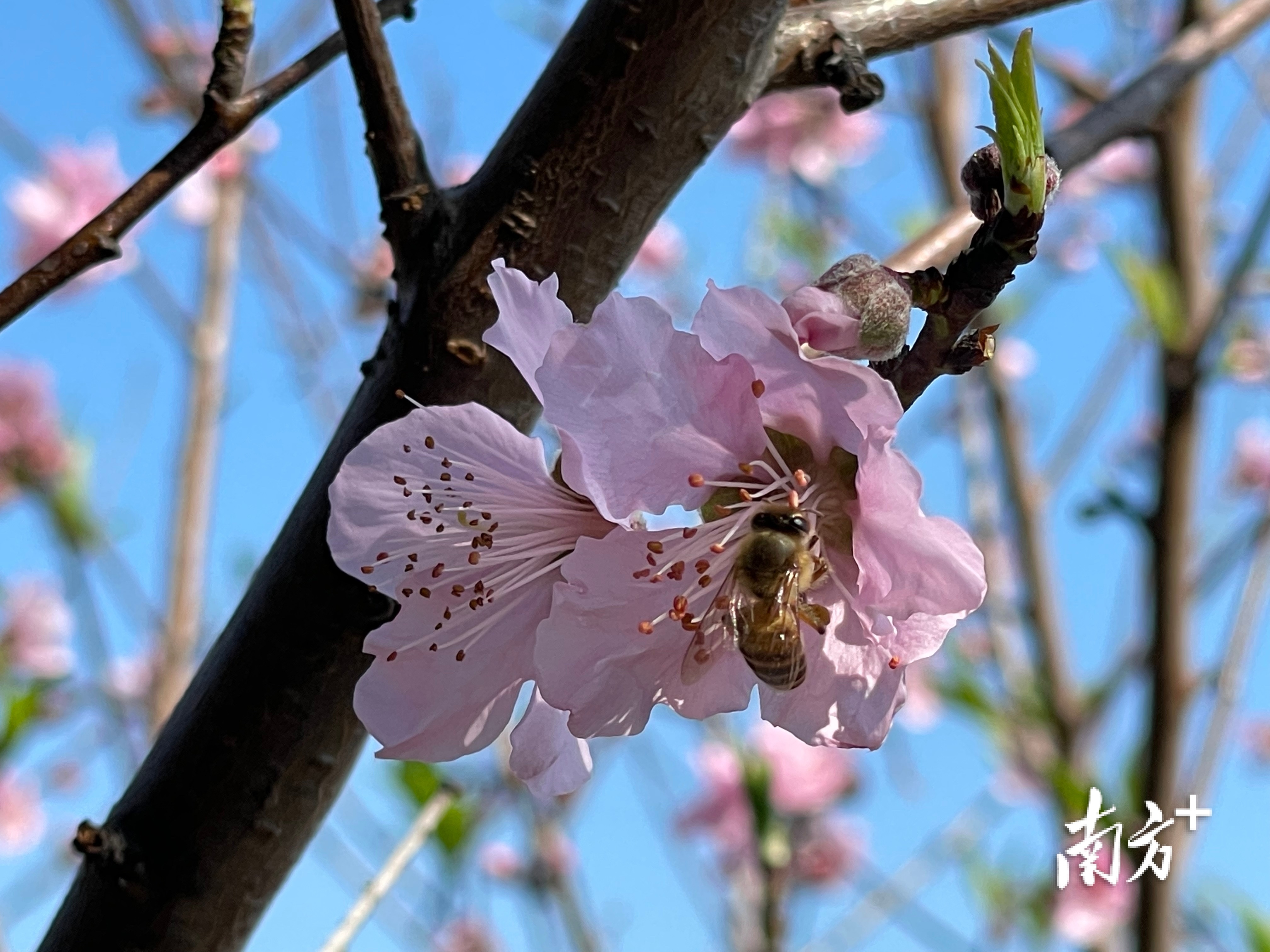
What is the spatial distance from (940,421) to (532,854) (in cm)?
162

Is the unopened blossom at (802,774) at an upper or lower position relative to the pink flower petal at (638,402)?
upper

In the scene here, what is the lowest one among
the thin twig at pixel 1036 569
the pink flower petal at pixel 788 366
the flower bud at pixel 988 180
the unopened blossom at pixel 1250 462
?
the pink flower petal at pixel 788 366

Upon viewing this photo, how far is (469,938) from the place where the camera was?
397 centimetres

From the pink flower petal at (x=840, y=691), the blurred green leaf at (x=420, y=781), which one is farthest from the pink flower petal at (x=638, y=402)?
the blurred green leaf at (x=420, y=781)

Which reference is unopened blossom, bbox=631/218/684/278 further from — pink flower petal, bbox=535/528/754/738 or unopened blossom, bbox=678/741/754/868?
pink flower petal, bbox=535/528/754/738

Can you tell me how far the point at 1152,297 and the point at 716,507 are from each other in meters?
1.54

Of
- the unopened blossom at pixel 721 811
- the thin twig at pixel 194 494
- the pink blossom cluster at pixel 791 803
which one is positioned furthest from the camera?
the unopened blossom at pixel 721 811

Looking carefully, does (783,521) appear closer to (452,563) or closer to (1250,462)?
(452,563)

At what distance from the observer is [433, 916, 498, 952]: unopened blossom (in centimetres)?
392

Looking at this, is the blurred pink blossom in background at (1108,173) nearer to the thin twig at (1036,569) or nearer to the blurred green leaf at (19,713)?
the thin twig at (1036,569)

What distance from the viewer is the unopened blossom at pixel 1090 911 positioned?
2.60 m

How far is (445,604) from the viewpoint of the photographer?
0.68 meters

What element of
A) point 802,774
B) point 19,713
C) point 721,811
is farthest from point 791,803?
point 19,713

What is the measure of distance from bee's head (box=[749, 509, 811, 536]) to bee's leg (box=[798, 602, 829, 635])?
1.6 inches
